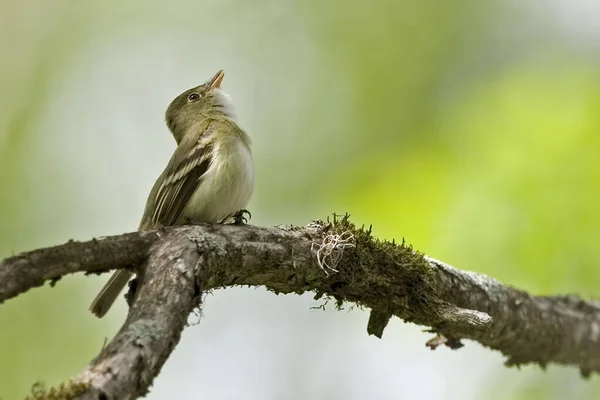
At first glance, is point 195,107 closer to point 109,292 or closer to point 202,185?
point 202,185

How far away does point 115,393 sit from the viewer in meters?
2.62

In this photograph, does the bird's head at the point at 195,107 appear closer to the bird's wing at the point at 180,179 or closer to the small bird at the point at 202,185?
the small bird at the point at 202,185

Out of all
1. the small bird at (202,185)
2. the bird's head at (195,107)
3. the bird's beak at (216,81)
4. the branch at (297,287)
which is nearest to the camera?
the branch at (297,287)

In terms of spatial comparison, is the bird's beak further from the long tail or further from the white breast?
the long tail

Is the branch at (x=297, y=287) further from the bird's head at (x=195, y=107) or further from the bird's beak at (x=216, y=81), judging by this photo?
the bird's beak at (x=216, y=81)

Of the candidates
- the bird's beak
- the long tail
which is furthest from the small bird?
the bird's beak

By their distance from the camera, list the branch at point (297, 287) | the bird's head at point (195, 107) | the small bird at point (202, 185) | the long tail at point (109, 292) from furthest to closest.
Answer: the bird's head at point (195, 107)
the small bird at point (202, 185)
the long tail at point (109, 292)
the branch at point (297, 287)

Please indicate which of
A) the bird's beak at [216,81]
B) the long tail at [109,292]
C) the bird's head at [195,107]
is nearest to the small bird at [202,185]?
the long tail at [109,292]

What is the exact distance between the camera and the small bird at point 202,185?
4.89 meters

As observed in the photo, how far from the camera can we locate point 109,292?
179 inches

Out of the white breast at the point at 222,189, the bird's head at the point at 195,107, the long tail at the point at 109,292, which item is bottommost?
the long tail at the point at 109,292

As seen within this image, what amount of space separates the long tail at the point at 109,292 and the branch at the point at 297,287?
2.57 feet

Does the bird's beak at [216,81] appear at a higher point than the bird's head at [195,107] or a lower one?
higher

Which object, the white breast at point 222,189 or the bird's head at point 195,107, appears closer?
the white breast at point 222,189
